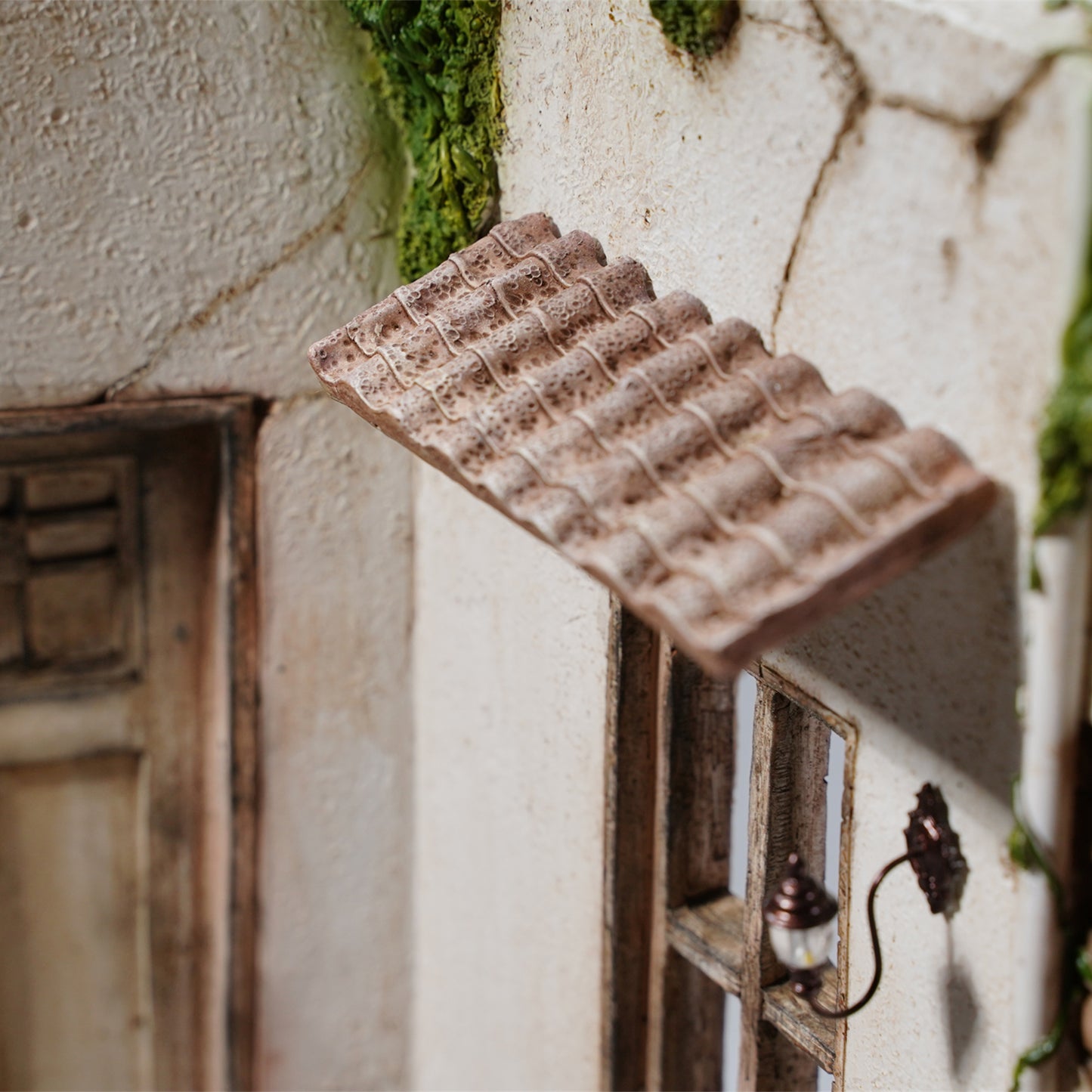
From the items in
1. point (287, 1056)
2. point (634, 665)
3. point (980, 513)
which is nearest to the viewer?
point (980, 513)

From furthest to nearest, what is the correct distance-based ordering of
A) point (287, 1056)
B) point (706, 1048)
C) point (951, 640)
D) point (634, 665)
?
1. point (287, 1056)
2. point (706, 1048)
3. point (634, 665)
4. point (951, 640)

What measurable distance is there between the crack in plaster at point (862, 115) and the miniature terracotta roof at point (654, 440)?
119mm

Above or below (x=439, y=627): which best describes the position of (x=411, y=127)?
above

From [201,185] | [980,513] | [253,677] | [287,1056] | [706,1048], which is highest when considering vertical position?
[201,185]

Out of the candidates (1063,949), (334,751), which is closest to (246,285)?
(334,751)

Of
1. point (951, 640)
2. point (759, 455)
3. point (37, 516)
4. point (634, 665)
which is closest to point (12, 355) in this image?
point (37, 516)

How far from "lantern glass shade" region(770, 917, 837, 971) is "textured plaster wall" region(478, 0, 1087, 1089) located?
16cm

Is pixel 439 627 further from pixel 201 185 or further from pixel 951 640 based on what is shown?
pixel 951 640

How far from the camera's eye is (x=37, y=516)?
256 centimetres

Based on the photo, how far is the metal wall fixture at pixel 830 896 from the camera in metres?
1.47

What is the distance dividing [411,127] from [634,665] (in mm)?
1105

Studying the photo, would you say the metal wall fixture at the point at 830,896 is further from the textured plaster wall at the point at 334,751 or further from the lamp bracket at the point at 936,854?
the textured plaster wall at the point at 334,751

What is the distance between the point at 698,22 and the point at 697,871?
1325 mm

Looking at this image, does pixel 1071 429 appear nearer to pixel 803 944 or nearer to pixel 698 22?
pixel 803 944
